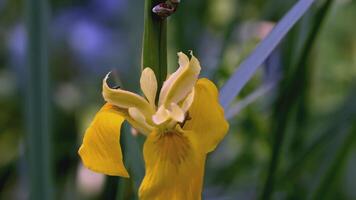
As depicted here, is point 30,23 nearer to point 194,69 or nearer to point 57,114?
point 194,69

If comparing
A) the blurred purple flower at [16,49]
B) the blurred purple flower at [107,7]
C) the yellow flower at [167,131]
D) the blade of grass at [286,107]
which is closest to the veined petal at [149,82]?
the yellow flower at [167,131]

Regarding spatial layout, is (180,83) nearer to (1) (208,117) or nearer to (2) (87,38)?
(1) (208,117)

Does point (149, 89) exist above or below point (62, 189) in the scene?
above

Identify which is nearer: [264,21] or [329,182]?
[329,182]

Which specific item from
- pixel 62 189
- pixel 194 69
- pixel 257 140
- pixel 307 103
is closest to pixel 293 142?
pixel 307 103

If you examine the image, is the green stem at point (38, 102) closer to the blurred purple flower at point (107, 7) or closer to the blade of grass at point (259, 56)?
the blade of grass at point (259, 56)

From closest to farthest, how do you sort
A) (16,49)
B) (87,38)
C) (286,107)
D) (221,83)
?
(286,107)
(221,83)
(16,49)
(87,38)

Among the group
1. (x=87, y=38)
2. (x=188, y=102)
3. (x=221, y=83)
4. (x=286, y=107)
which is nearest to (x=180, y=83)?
(x=188, y=102)

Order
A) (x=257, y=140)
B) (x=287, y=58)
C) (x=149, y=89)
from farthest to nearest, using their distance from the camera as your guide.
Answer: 1. (x=257, y=140)
2. (x=287, y=58)
3. (x=149, y=89)
